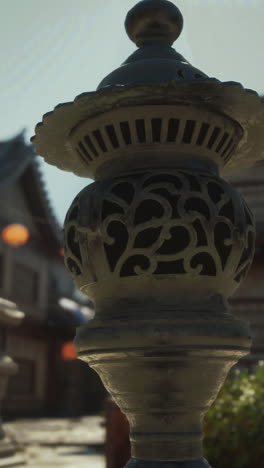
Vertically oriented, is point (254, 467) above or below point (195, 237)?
below

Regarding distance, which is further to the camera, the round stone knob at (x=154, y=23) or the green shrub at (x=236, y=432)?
the green shrub at (x=236, y=432)

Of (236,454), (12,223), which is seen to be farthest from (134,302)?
(12,223)

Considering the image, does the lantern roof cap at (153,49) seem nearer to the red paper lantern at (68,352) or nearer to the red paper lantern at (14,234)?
the red paper lantern at (14,234)

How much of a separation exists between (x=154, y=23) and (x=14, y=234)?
15405 millimetres

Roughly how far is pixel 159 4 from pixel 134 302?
115cm

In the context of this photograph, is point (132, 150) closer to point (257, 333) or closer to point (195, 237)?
point (195, 237)

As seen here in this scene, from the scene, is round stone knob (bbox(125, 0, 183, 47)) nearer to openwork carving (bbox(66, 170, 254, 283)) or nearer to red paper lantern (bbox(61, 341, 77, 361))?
openwork carving (bbox(66, 170, 254, 283))

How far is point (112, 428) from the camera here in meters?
3.79

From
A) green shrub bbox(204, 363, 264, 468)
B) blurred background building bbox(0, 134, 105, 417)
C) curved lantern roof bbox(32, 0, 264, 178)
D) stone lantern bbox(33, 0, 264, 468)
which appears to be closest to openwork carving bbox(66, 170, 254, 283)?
stone lantern bbox(33, 0, 264, 468)

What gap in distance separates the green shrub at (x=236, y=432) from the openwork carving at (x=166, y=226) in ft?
5.54

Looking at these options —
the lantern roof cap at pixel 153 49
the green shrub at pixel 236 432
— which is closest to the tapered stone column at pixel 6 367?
the green shrub at pixel 236 432

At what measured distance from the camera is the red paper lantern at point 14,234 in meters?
17.0

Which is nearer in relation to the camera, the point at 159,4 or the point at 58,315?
the point at 159,4

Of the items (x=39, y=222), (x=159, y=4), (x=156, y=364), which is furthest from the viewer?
(x=39, y=222)
